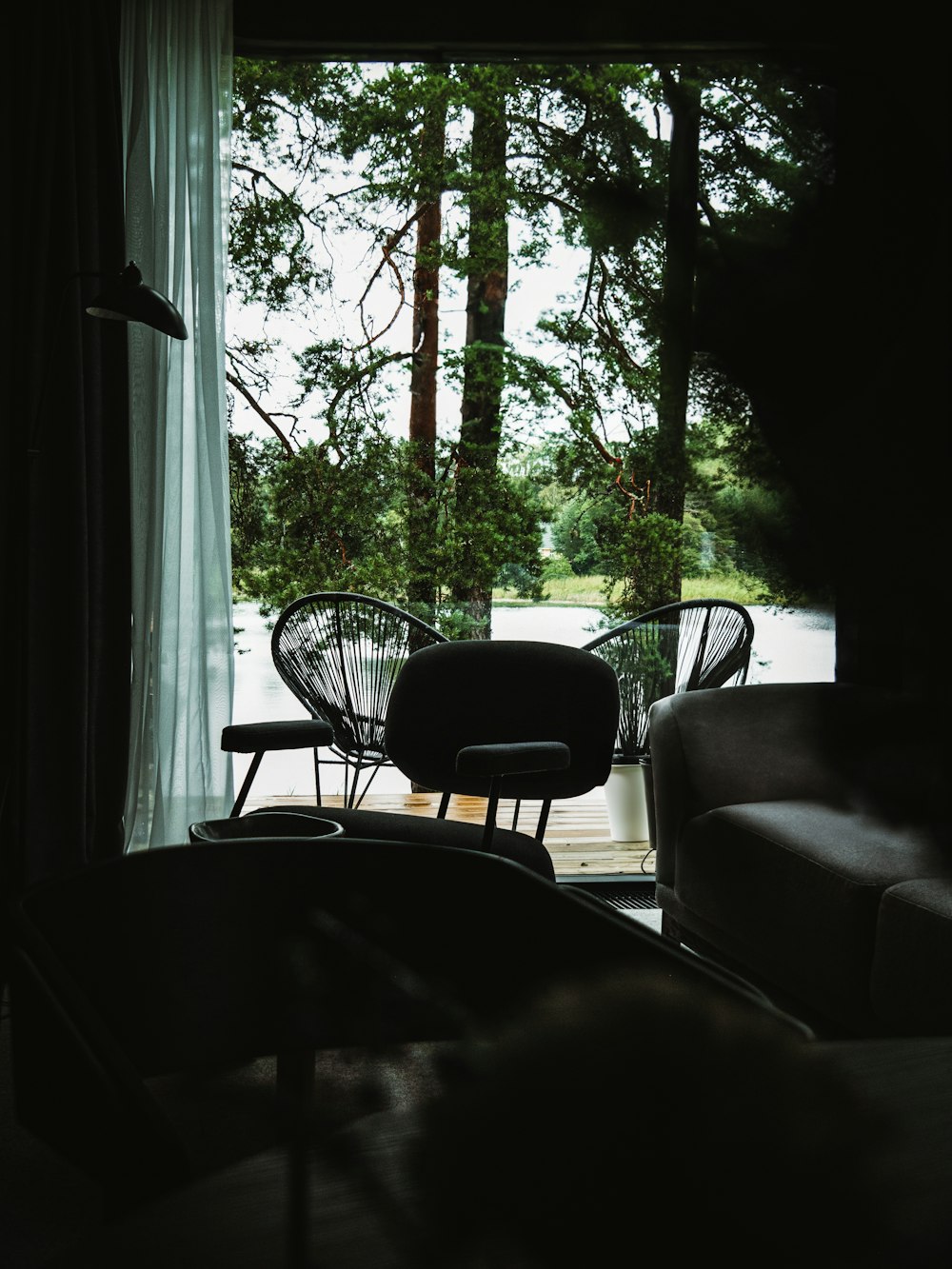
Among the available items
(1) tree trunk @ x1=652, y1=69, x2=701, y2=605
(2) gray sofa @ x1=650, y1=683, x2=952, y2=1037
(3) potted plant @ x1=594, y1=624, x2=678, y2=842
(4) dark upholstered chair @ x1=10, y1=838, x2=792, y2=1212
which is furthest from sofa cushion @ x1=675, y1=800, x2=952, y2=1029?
(1) tree trunk @ x1=652, y1=69, x2=701, y2=605

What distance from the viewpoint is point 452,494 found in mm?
4012

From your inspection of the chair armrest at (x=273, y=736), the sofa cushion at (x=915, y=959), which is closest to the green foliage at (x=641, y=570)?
the chair armrest at (x=273, y=736)

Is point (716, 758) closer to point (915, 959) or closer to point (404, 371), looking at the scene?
point (915, 959)

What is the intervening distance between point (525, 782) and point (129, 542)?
4.93 ft

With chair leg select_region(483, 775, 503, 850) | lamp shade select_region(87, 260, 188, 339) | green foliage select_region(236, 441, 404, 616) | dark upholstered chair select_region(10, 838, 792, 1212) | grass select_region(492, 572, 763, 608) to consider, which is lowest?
chair leg select_region(483, 775, 503, 850)

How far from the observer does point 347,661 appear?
12.1 ft

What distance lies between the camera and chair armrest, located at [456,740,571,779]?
7.66ft

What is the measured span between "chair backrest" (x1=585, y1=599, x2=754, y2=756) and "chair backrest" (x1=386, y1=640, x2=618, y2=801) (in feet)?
3.09

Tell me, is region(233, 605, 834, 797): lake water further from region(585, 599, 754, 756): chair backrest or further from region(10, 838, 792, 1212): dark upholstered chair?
region(10, 838, 792, 1212): dark upholstered chair

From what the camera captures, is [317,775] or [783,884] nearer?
[783,884]

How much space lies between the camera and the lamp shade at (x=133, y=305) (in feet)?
8.84

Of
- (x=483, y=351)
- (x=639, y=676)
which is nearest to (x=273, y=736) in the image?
(x=639, y=676)

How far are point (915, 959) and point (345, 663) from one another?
2.12m

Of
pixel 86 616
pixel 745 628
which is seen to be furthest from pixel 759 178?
pixel 745 628
